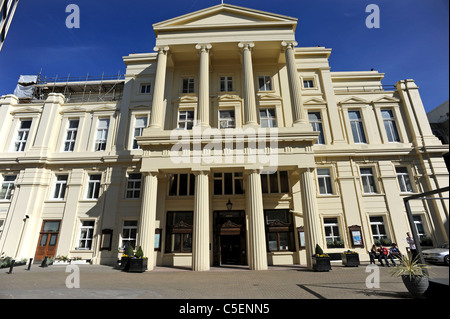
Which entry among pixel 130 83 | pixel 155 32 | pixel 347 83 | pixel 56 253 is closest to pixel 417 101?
pixel 347 83

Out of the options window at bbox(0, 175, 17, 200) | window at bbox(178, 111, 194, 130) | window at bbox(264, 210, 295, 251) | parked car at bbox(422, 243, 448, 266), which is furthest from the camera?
window at bbox(178, 111, 194, 130)

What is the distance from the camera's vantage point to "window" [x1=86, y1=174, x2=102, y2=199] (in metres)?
20.5

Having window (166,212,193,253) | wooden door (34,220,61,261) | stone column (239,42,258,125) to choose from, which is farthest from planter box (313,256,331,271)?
wooden door (34,220,61,261)

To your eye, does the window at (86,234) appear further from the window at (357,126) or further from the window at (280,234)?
the window at (357,126)

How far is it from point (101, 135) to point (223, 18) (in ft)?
51.7

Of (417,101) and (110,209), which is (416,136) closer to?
(417,101)

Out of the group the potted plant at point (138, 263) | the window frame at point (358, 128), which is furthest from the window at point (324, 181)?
the potted plant at point (138, 263)

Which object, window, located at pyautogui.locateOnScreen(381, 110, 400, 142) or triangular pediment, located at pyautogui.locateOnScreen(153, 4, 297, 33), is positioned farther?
window, located at pyautogui.locateOnScreen(381, 110, 400, 142)

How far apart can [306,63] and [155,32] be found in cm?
1447

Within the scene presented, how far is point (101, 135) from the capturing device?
73.9 ft

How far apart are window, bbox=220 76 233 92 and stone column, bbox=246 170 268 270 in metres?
10.2

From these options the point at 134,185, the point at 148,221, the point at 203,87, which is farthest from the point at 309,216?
the point at 134,185

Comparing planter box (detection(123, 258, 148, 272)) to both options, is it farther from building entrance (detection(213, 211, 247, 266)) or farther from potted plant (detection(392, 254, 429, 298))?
potted plant (detection(392, 254, 429, 298))

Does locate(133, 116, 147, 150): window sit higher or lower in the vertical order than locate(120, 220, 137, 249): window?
higher
